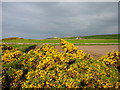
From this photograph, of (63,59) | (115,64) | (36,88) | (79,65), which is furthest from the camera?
(115,64)

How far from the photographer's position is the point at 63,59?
5000mm

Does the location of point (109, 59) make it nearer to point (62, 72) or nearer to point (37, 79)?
point (62, 72)

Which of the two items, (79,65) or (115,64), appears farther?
(115,64)

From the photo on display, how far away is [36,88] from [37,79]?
0.29m

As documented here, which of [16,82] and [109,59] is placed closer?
[16,82]

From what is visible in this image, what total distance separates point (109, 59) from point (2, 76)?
5.00 metres

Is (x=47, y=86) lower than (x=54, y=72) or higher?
lower

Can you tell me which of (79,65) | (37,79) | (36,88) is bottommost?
(36,88)

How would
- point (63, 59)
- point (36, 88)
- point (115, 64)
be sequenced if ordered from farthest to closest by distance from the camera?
point (115, 64) < point (63, 59) < point (36, 88)

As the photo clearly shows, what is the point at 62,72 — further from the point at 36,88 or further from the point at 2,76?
the point at 2,76

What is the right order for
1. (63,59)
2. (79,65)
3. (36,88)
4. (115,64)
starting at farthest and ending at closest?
(115,64) → (63,59) → (79,65) → (36,88)

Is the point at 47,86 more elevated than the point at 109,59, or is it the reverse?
the point at 109,59

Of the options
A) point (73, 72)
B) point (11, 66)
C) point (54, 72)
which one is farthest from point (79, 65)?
point (11, 66)

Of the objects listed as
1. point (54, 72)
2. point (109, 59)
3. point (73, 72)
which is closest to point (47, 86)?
point (54, 72)
